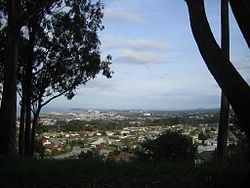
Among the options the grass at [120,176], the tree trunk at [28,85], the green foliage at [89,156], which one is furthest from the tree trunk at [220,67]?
the tree trunk at [28,85]

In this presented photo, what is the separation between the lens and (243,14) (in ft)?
16.0

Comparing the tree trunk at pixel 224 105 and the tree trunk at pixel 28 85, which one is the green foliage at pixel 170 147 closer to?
the tree trunk at pixel 224 105

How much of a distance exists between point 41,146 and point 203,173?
17.9 m

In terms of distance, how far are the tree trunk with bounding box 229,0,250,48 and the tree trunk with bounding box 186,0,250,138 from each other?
1.48 feet

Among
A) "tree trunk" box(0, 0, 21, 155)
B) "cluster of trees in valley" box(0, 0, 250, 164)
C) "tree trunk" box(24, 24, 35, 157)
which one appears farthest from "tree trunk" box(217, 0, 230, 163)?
"tree trunk" box(24, 24, 35, 157)

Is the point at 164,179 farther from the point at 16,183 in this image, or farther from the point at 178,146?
the point at 178,146

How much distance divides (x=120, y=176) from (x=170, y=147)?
675 cm

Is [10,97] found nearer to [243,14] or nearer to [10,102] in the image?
[10,102]

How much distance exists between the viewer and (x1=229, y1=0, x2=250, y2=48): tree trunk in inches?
191

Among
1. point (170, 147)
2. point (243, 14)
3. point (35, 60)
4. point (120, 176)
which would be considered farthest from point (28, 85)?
point (243, 14)

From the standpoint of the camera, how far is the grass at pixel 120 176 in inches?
207

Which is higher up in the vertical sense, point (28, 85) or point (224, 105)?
point (28, 85)

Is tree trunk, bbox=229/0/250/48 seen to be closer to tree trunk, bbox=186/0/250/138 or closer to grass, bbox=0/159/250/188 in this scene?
tree trunk, bbox=186/0/250/138

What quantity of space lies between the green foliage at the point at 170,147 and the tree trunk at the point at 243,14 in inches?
316
